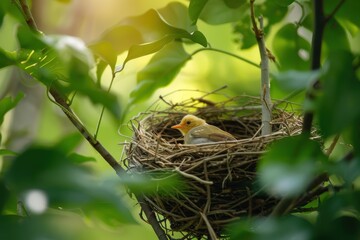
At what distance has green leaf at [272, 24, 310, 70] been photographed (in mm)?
2131

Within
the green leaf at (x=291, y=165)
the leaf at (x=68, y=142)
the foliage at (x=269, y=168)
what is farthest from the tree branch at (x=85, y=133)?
the green leaf at (x=291, y=165)

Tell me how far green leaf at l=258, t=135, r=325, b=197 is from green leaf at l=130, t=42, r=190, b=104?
1.15 metres

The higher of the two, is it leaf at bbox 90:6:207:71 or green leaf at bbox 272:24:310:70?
leaf at bbox 90:6:207:71

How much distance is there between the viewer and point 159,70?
79.2 inches

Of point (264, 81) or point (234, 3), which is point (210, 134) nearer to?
point (264, 81)

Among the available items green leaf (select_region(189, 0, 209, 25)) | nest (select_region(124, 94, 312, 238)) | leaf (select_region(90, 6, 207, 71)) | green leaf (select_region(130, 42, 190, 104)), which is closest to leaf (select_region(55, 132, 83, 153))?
leaf (select_region(90, 6, 207, 71))

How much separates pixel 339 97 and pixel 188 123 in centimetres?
170

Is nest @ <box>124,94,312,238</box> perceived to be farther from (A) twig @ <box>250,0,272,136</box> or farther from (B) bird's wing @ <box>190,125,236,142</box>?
(B) bird's wing @ <box>190,125,236,142</box>

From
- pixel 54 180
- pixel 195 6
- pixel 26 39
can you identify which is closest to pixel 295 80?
pixel 54 180

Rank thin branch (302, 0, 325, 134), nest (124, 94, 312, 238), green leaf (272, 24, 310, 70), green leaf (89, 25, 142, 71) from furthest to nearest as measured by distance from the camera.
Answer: green leaf (272, 24, 310, 70) → nest (124, 94, 312, 238) → green leaf (89, 25, 142, 71) → thin branch (302, 0, 325, 134)

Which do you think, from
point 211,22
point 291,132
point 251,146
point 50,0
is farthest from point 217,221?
point 50,0

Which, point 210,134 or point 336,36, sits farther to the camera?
point 210,134

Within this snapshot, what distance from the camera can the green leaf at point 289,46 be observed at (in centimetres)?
213

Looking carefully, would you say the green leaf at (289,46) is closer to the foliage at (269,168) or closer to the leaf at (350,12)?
the leaf at (350,12)
